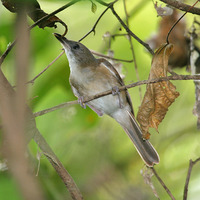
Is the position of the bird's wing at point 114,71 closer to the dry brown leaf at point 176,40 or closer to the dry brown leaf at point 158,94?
the dry brown leaf at point 176,40

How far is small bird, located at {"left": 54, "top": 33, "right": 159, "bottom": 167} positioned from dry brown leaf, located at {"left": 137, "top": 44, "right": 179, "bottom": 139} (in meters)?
0.76

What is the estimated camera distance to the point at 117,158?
2830 millimetres

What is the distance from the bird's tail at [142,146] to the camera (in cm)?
244

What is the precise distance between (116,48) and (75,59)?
40 cm

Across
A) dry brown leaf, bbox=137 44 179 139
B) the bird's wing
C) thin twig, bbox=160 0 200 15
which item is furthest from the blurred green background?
thin twig, bbox=160 0 200 15

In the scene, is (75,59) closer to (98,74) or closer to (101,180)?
(98,74)

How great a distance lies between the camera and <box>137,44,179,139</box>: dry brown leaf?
184cm

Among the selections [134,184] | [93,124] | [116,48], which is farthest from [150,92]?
[116,48]

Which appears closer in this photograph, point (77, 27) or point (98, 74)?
point (98, 74)

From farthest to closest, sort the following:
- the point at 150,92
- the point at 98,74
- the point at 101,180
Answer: the point at 98,74 < the point at 101,180 < the point at 150,92

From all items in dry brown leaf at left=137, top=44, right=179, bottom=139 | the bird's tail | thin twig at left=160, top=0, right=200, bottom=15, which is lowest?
the bird's tail

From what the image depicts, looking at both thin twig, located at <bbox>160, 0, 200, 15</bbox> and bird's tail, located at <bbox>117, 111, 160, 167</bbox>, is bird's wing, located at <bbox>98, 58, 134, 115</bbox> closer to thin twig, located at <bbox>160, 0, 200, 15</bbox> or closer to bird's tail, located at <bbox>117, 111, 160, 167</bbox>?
bird's tail, located at <bbox>117, 111, 160, 167</bbox>

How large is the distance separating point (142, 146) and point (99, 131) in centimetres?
35

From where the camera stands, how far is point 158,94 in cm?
187
